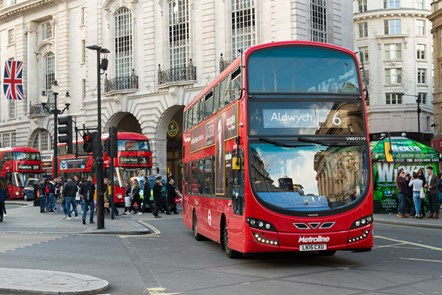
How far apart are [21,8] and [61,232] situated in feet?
152

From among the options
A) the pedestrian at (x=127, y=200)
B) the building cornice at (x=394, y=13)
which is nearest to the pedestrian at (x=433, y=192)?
the pedestrian at (x=127, y=200)

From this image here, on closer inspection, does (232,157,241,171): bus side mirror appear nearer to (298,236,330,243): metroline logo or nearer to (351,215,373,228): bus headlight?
(298,236,330,243): metroline logo

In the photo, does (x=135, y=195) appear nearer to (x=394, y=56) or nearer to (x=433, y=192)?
(x=433, y=192)

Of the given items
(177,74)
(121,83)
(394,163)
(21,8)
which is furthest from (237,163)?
(21,8)

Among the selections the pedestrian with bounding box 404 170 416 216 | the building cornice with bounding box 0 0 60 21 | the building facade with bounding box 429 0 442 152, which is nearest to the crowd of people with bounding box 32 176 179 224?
the pedestrian with bounding box 404 170 416 216

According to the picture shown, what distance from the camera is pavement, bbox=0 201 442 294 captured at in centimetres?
942

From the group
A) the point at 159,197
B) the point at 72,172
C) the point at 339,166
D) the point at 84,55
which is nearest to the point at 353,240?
the point at 339,166

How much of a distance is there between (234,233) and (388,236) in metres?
7.09

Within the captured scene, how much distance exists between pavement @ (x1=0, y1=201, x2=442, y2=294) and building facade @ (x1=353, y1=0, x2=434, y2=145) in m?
54.0

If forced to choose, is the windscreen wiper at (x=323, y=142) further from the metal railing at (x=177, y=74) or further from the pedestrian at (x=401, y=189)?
the metal railing at (x=177, y=74)

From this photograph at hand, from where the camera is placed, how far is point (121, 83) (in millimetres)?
50062

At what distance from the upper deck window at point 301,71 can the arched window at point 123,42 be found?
38654mm

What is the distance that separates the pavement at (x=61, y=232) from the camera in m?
9.42

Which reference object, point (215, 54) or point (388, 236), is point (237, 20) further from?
point (388, 236)
